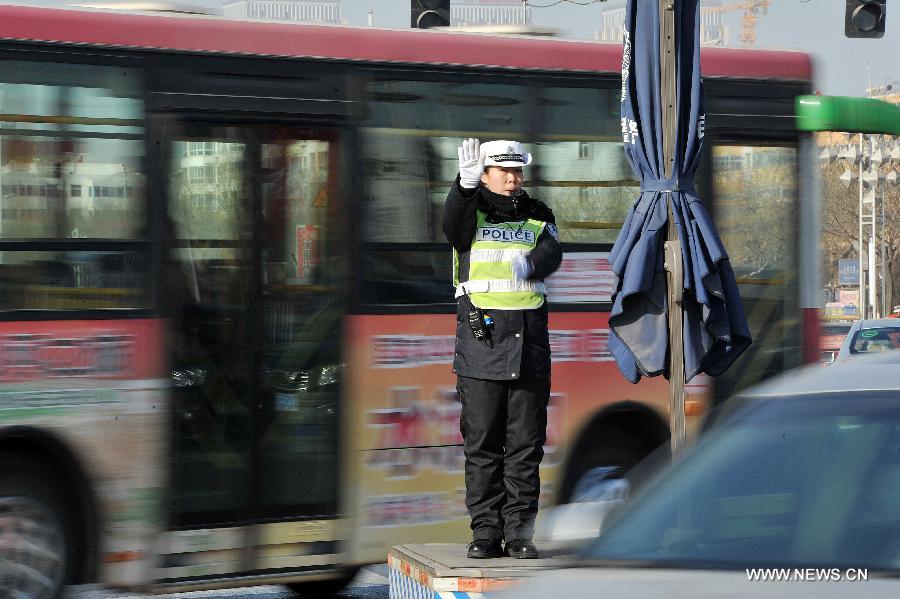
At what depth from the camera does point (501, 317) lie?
7219 mm

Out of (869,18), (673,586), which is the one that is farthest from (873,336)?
(673,586)

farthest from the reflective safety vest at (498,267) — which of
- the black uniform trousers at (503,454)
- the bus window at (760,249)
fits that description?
the bus window at (760,249)

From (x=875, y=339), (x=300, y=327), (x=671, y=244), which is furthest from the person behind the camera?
(x=875, y=339)

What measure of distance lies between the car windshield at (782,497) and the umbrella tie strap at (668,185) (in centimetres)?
309

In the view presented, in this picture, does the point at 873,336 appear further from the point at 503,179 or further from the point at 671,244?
the point at 503,179

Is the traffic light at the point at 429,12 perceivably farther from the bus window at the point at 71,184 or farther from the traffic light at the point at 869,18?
the bus window at the point at 71,184

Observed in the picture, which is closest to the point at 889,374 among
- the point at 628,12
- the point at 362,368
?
the point at 628,12

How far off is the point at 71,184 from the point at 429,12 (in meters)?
8.44

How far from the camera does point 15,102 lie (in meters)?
7.94

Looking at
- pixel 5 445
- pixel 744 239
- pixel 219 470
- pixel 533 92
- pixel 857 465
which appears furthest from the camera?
pixel 744 239

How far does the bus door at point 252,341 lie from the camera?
8.41 meters

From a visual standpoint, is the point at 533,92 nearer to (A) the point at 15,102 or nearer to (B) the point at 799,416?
(A) the point at 15,102

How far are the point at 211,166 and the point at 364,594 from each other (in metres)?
3.07

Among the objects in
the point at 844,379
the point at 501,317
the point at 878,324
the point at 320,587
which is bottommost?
the point at 878,324
